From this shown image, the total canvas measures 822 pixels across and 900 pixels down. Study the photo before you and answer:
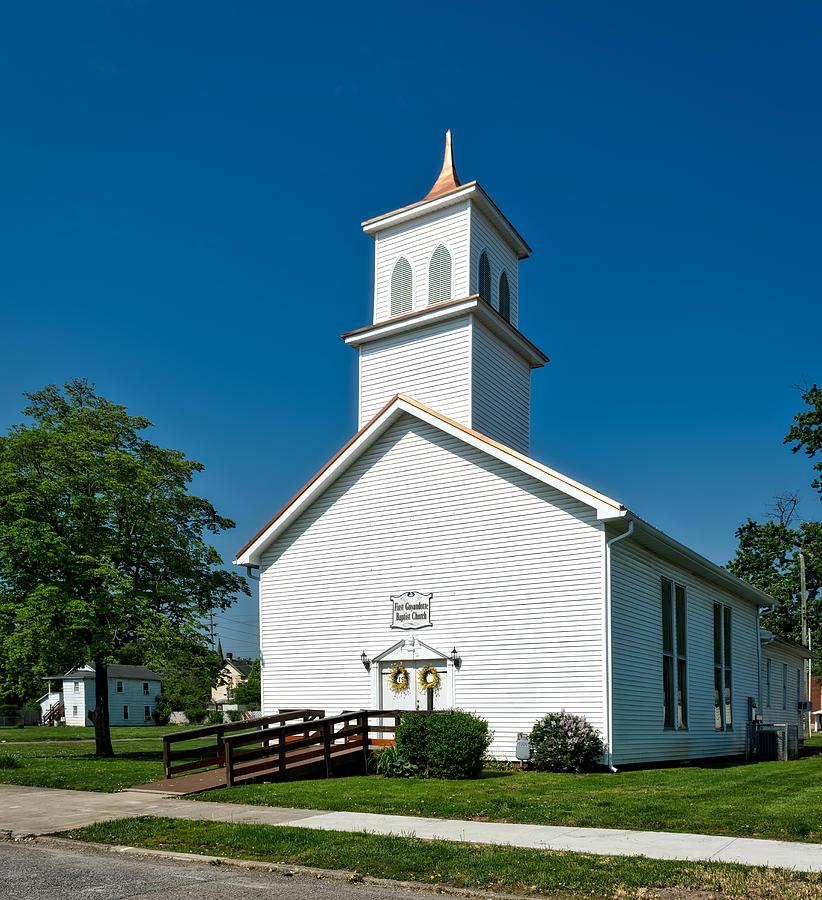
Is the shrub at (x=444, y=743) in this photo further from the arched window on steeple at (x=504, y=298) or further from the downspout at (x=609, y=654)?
the arched window on steeple at (x=504, y=298)

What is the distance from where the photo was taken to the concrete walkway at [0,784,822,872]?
32.4ft

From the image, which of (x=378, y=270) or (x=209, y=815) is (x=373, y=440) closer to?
(x=378, y=270)

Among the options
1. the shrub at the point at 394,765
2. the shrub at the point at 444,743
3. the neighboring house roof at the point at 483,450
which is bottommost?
the shrub at the point at 394,765

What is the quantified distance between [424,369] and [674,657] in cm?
1064

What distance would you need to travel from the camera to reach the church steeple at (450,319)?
26.7 m

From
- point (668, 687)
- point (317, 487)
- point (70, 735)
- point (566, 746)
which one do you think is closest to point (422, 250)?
point (317, 487)

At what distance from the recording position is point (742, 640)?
32656 mm

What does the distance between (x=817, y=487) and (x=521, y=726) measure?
21566mm

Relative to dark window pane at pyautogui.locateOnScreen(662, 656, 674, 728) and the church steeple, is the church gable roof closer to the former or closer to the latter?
the church steeple

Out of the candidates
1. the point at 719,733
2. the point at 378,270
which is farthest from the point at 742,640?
the point at 378,270

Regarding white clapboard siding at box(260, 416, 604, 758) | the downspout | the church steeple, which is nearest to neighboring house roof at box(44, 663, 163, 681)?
white clapboard siding at box(260, 416, 604, 758)

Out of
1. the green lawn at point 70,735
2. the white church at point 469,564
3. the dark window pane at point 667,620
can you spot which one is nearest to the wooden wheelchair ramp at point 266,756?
the white church at point 469,564

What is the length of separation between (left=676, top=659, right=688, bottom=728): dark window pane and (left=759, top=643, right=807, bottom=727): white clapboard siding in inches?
411

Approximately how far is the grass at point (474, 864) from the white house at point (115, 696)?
65.7m
